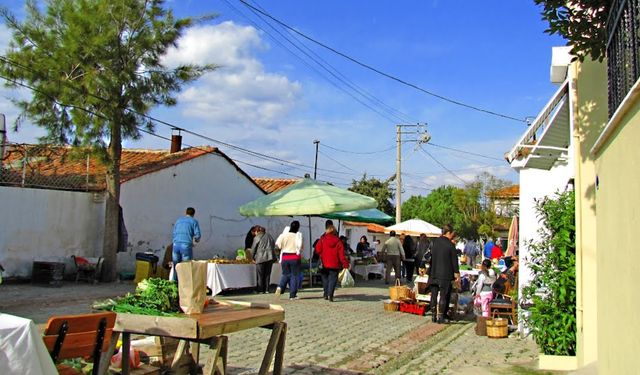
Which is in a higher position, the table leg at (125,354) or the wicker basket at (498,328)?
the table leg at (125,354)

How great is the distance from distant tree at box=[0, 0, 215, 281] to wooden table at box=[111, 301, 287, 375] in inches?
463

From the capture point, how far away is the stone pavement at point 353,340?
7805 mm

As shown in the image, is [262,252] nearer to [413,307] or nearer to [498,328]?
[413,307]

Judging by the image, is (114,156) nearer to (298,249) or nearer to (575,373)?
(298,249)

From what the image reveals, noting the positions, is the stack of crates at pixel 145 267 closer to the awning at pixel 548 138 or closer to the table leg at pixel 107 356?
the awning at pixel 548 138

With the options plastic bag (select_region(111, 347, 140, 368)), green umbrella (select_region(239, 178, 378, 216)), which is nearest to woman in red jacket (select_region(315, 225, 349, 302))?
green umbrella (select_region(239, 178, 378, 216))

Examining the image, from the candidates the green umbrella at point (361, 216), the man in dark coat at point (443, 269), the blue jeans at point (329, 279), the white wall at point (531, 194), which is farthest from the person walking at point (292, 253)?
the white wall at point (531, 194)

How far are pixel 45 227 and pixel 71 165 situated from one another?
4193 millimetres

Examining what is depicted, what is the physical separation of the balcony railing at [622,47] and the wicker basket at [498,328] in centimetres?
584

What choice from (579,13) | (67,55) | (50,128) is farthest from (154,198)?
(579,13)

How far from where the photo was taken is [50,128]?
16.3 m

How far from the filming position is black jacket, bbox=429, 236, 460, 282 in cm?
1147

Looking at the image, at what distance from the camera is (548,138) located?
31.6ft

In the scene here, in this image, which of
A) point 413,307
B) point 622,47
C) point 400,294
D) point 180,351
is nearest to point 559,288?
point 622,47
